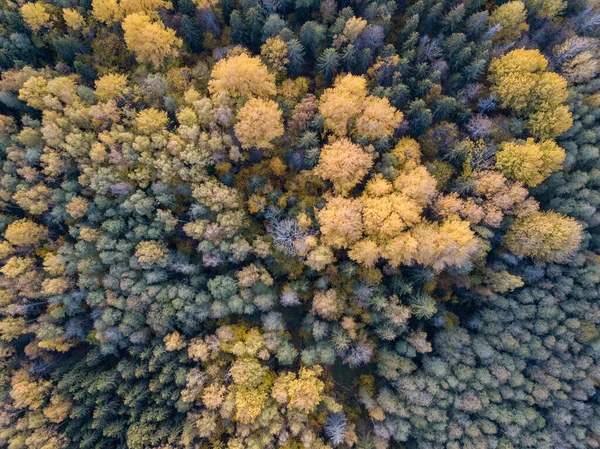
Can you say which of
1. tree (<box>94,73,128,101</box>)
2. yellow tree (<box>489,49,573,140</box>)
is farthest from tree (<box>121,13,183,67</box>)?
yellow tree (<box>489,49,573,140</box>)

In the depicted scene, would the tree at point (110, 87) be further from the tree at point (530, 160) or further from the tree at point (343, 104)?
the tree at point (530, 160)

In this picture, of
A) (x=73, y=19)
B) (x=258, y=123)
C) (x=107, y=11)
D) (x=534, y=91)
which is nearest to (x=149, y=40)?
(x=107, y=11)

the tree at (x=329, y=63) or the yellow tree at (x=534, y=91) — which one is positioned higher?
the tree at (x=329, y=63)

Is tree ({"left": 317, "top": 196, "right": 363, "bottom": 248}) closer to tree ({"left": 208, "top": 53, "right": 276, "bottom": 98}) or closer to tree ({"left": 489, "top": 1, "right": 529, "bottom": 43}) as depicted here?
tree ({"left": 208, "top": 53, "right": 276, "bottom": 98})

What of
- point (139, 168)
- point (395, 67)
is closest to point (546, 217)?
point (395, 67)

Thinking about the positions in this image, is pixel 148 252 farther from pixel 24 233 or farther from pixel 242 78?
pixel 242 78

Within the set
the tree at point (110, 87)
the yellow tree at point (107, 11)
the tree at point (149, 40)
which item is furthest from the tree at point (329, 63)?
the yellow tree at point (107, 11)
